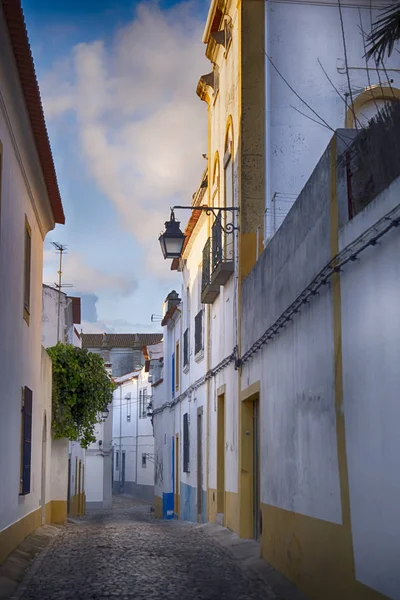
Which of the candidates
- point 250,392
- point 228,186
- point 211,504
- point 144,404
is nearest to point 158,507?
point 211,504

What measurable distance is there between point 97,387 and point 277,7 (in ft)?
30.3

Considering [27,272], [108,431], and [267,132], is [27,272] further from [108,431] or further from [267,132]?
[108,431]

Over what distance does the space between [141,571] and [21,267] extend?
436cm

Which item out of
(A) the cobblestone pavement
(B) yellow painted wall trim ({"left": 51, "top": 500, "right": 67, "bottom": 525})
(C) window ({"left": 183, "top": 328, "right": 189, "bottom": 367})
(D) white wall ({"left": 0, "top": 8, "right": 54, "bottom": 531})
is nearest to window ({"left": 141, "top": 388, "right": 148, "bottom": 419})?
(C) window ({"left": 183, "top": 328, "right": 189, "bottom": 367})

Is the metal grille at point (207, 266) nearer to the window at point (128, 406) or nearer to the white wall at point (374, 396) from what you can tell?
the white wall at point (374, 396)

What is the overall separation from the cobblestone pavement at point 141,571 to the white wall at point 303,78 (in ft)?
17.3

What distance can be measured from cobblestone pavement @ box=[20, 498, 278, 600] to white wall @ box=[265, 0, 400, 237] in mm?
5268

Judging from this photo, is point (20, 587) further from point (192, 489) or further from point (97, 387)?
point (192, 489)

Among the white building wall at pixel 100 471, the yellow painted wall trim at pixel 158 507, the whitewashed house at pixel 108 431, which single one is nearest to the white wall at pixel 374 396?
the whitewashed house at pixel 108 431

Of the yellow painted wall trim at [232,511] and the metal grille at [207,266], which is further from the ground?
the metal grille at [207,266]

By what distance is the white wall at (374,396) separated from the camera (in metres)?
5.73

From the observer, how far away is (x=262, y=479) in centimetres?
1094

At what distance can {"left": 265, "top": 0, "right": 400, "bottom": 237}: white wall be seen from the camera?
45.0 ft

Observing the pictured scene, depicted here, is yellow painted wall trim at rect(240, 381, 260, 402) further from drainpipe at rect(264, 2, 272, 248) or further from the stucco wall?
drainpipe at rect(264, 2, 272, 248)
